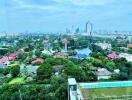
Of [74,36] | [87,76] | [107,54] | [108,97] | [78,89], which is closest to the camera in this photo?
[108,97]

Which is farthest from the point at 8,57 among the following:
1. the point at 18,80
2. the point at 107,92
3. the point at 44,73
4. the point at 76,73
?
the point at 107,92

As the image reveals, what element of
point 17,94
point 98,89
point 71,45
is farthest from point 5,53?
point 98,89

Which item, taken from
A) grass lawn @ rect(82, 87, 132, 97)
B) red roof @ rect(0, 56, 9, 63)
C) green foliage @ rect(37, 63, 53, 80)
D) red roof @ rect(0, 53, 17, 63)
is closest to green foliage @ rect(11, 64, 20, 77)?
green foliage @ rect(37, 63, 53, 80)

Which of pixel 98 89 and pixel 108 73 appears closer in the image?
pixel 98 89

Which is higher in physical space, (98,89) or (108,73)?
(98,89)

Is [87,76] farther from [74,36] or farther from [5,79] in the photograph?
[74,36]

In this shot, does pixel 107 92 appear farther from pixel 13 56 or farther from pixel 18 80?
pixel 13 56

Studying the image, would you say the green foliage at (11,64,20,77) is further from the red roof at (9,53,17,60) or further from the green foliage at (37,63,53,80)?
the red roof at (9,53,17,60)

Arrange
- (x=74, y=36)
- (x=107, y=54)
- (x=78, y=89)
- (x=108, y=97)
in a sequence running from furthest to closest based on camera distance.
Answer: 1. (x=74, y=36)
2. (x=107, y=54)
3. (x=78, y=89)
4. (x=108, y=97)
